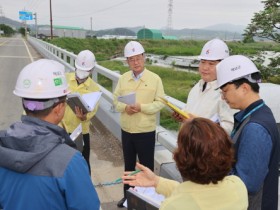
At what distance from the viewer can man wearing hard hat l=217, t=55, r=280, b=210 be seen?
6.39 feet

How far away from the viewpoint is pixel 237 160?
2.00 metres

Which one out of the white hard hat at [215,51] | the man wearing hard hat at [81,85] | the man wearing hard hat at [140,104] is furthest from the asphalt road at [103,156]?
the white hard hat at [215,51]

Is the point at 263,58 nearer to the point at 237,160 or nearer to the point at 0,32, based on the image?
the point at 237,160

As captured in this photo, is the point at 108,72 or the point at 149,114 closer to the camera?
the point at 149,114

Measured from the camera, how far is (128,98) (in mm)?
3668

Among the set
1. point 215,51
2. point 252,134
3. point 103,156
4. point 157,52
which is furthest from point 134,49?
point 157,52

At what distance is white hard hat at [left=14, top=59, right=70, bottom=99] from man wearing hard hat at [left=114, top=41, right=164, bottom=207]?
1.85 meters

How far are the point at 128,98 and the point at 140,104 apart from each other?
0.22m

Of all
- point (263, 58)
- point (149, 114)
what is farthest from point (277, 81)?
point (149, 114)

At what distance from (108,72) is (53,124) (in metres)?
4.20

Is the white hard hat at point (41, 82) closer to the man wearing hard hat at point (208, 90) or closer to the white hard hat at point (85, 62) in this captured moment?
the man wearing hard hat at point (208, 90)

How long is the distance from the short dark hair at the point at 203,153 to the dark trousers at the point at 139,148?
2234 millimetres

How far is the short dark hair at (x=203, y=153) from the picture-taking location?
165 centimetres

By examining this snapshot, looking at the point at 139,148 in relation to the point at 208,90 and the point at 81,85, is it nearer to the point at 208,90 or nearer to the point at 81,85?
the point at 81,85
